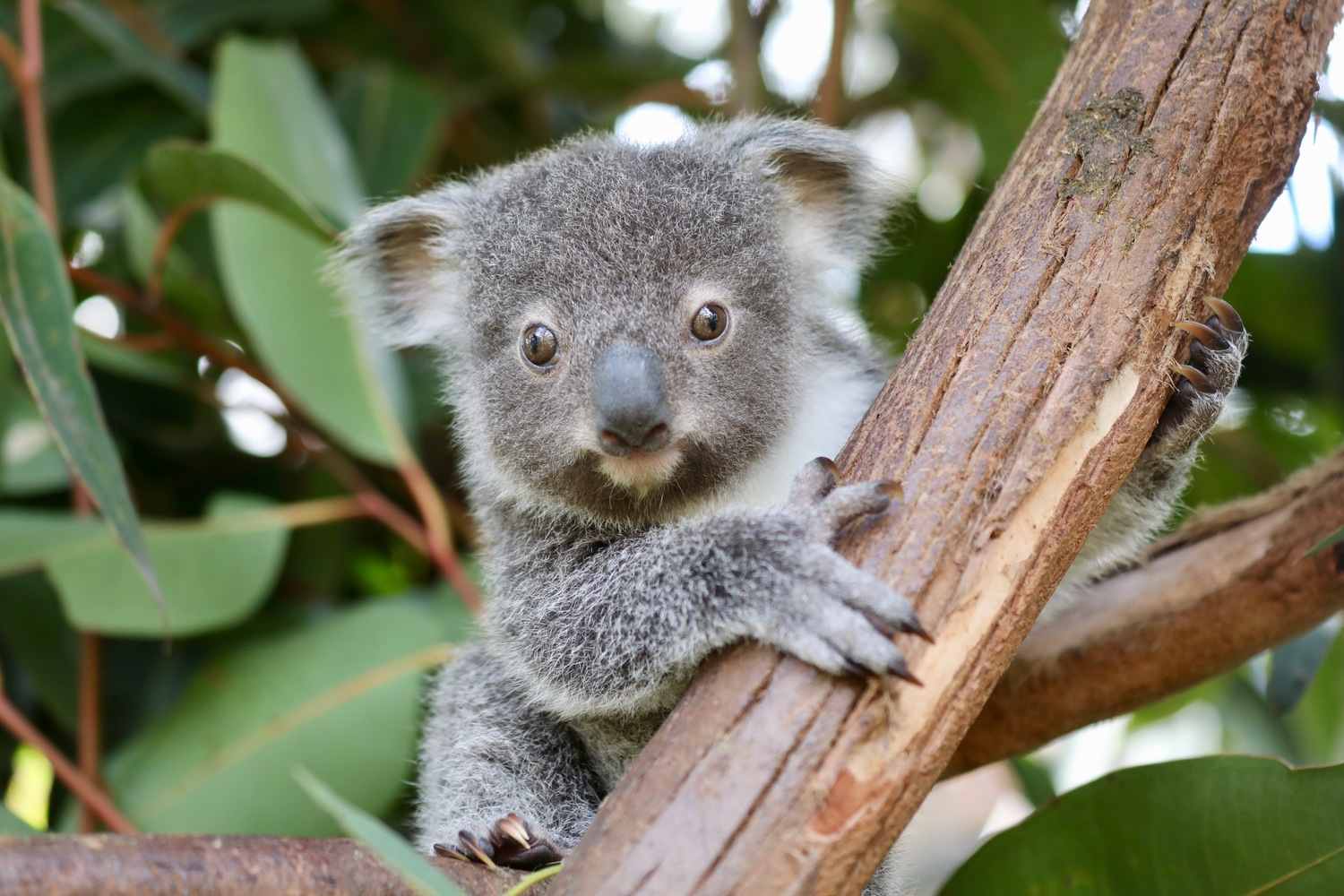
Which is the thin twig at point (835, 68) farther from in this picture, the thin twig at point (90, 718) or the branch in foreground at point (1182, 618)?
the thin twig at point (90, 718)

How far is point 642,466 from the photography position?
1812mm

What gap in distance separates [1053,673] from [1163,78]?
3.39ft

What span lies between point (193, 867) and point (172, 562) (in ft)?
4.56

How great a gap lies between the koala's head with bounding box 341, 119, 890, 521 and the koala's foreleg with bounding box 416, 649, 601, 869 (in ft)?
1.30

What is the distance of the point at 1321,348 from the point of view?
→ 3.27 metres

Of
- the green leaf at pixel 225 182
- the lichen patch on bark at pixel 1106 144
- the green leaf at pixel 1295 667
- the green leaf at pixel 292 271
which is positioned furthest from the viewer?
the green leaf at pixel 292 271

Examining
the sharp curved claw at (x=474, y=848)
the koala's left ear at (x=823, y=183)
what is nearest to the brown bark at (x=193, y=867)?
the sharp curved claw at (x=474, y=848)

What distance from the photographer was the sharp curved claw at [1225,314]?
1.63 metres

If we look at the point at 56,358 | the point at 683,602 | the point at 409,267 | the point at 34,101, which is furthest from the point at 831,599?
the point at 34,101

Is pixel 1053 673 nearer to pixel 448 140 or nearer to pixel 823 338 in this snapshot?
pixel 823 338

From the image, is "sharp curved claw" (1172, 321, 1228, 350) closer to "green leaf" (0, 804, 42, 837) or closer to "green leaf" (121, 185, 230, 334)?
"green leaf" (0, 804, 42, 837)

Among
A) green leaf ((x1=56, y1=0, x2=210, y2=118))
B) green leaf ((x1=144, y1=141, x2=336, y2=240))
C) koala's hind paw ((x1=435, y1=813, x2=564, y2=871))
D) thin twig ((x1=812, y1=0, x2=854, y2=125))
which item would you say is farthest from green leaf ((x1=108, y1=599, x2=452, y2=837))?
thin twig ((x1=812, y1=0, x2=854, y2=125))

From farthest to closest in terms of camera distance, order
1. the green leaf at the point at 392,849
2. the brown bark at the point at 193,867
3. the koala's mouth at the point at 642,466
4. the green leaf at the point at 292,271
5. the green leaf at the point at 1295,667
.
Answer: the green leaf at the point at 292,271, the green leaf at the point at 1295,667, the koala's mouth at the point at 642,466, the brown bark at the point at 193,867, the green leaf at the point at 392,849

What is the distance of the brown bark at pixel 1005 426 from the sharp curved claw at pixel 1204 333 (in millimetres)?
15
